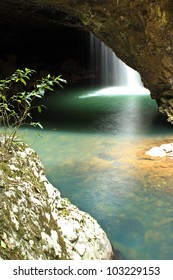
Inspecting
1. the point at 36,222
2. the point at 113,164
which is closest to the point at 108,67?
the point at 113,164

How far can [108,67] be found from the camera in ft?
88.4

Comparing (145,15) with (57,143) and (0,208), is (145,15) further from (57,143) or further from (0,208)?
(0,208)

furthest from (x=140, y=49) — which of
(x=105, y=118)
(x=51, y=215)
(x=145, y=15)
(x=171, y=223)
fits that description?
(x=51, y=215)

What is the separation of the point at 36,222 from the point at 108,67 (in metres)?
24.9

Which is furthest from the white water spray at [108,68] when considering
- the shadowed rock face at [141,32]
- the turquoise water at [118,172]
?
the shadowed rock face at [141,32]

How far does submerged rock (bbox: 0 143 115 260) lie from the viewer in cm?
269

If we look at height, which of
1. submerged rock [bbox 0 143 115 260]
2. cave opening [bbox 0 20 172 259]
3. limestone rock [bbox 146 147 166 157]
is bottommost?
cave opening [bbox 0 20 172 259]

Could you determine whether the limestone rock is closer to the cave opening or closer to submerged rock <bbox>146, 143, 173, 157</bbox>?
submerged rock <bbox>146, 143, 173, 157</bbox>

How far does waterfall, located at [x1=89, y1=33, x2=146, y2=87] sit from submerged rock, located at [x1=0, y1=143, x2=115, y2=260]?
20.3m

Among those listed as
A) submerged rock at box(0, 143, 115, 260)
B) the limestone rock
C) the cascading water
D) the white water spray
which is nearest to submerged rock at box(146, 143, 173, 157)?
the limestone rock

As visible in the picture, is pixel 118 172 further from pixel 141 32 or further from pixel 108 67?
pixel 108 67

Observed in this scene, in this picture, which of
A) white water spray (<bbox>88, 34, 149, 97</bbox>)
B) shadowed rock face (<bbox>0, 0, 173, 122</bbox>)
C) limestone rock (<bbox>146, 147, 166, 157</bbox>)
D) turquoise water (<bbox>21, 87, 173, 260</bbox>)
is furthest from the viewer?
white water spray (<bbox>88, 34, 149, 97</bbox>)

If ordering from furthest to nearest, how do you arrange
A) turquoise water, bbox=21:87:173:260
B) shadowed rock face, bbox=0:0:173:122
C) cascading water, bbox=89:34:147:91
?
cascading water, bbox=89:34:147:91 < shadowed rock face, bbox=0:0:173:122 < turquoise water, bbox=21:87:173:260
